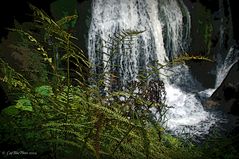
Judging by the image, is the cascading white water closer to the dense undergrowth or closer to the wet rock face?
the wet rock face

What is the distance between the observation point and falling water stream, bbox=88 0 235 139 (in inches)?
301

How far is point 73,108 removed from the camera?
2.09 metres

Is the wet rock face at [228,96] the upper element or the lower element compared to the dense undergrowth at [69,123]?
lower

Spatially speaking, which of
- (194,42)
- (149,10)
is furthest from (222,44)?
(149,10)

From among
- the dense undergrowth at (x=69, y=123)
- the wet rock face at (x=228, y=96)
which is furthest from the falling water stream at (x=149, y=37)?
the dense undergrowth at (x=69, y=123)

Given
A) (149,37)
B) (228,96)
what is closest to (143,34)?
(149,37)

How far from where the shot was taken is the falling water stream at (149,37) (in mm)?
7637

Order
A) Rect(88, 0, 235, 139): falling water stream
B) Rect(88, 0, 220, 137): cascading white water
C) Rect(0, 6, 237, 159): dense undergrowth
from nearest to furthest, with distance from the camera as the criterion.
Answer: Rect(0, 6, 237, 159): dense undergrowth < Rect(88, 0, 235, 139): falling water stream < Rect(88, 0, 220, 137): cascading white water

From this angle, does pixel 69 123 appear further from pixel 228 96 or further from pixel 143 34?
pixel 143 34

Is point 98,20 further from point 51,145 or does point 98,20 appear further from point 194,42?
point 51,145

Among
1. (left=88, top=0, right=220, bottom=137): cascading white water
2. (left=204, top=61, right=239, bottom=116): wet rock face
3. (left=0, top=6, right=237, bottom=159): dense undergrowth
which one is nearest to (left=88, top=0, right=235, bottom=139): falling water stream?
(left=88, top=0, right=220, bottom=137): cascading white water

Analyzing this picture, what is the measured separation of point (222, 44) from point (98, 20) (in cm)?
302

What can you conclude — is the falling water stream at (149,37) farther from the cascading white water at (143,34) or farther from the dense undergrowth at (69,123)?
the dense undergrowth at (69,123)

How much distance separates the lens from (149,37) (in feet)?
26.4
